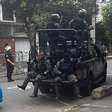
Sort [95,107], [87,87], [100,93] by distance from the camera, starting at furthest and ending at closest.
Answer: [87,87] < [100,93] < [95,107]

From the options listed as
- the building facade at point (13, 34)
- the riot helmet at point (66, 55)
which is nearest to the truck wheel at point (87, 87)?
the riot helmet at point (66, 55)

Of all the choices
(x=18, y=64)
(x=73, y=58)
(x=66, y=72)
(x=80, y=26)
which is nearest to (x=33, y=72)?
(x=66, y=72)

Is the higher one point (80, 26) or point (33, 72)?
point (80, 26)

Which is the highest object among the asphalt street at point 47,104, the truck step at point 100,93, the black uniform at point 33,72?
the black uniform at point 33,72

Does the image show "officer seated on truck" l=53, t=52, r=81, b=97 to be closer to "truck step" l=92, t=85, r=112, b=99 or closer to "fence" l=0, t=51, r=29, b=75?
"truck step" l=92, t=85, r=112, b=99

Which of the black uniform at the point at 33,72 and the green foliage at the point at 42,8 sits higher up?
the green foliage at the point at 42,8

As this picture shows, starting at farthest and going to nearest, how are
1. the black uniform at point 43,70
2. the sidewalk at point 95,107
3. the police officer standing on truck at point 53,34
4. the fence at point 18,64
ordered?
the fence at point 18,64 → the police officer standing on truck at point 53,34 → the black uniform at point 43,70 → the sidewalk at point 95,107

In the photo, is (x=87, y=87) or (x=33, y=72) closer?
(x=33, y=72)

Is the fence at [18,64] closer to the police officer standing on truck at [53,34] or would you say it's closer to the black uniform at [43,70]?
the police officer standing on truck at [53,34]

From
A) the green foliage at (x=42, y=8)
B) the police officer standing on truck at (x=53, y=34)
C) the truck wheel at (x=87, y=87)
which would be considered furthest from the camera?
the green foliage at (x=42, y=8)

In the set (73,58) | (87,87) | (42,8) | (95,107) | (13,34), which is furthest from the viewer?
(13,34)

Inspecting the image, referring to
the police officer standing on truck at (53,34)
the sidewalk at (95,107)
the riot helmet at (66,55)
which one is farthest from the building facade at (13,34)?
the sidewalk at (95,107)

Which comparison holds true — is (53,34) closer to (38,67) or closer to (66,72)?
(38,67)

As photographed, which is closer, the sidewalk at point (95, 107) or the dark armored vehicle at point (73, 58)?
the sidewalk at point (95, 107)
